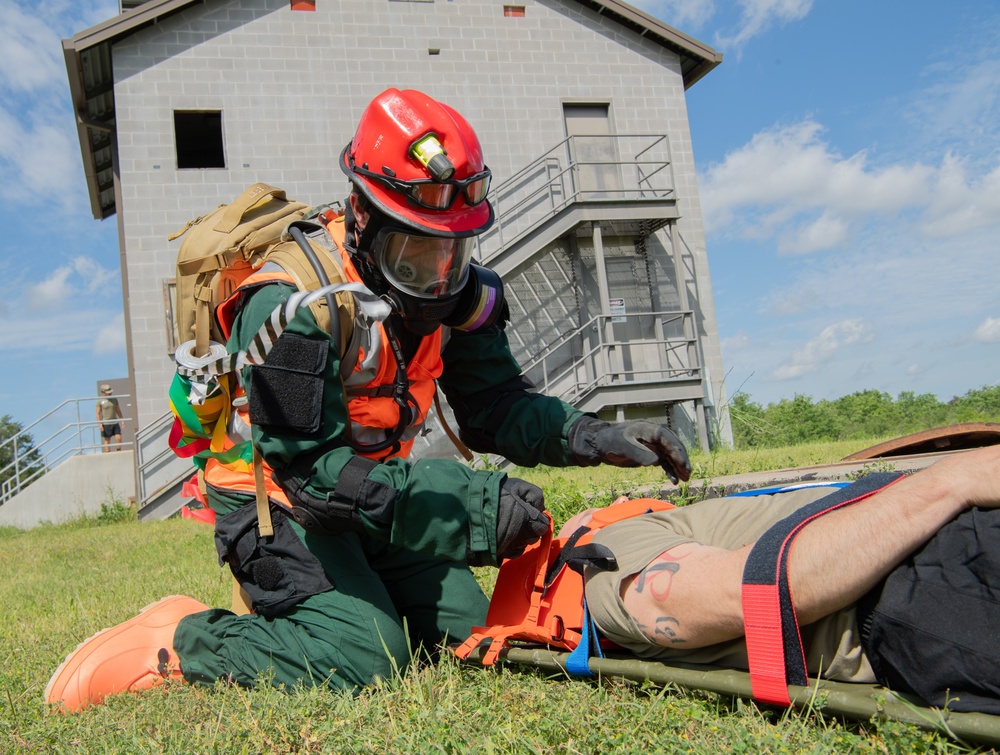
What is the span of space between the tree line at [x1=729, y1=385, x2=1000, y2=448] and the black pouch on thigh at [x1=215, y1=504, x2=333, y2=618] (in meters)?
12.8

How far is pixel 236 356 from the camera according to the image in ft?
9.78

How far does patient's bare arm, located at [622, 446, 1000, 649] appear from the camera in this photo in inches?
75.5

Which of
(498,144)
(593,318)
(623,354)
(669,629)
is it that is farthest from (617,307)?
(669,629)

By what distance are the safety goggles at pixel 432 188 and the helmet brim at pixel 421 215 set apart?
0.06 ft

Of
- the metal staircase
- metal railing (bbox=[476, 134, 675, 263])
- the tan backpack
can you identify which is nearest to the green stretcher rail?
the tan backpack

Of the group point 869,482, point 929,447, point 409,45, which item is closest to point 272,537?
point 869,482

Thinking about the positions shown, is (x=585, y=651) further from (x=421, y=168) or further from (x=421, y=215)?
(x=421, y=168)

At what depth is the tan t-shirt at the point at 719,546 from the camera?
2061 mm

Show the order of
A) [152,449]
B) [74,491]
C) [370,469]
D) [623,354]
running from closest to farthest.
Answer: [370,469], [152,449], [74,491], [623,354]

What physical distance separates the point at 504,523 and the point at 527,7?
14.6 meters

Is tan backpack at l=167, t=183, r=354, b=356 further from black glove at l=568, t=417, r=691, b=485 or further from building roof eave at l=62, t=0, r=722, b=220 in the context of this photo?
building roof eave at l=62, t=0, r=722, b=220

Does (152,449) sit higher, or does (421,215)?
(421,215)

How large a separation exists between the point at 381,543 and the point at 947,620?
200 cm

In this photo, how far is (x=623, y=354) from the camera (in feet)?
49.1
